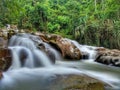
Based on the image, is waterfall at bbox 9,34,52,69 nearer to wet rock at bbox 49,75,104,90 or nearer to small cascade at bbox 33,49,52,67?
small cascade at bbox 33,49,52,67

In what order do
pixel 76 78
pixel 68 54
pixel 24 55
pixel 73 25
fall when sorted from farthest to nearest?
pixel 73 25 → pixel 68 54 → pixel 24 55 → pixel 76 78

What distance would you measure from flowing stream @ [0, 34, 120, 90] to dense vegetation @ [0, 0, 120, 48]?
172 cm

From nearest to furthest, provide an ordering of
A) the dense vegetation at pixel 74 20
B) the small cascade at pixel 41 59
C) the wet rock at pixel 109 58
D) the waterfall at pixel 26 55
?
the waterfall at pixel 26 55 → the small cascade at pixel 41 59 → the wet rock at pixel 109 58 → the dense vegetation at pixel 74 20

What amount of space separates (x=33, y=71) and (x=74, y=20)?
48.5 feet

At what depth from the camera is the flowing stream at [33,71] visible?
5805 mm

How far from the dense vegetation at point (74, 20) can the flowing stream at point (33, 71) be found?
67.7 inches

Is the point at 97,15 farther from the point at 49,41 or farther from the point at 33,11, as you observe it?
the point at 49,41

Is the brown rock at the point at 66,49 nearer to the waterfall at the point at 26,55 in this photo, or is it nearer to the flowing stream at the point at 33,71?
the flowing stream at the point at 33,71

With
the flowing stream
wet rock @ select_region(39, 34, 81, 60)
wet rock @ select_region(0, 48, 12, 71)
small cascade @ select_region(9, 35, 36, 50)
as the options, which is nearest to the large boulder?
wet rock @ select_region(39, 34, 81, 60)

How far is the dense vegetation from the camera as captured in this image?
50.5 feet

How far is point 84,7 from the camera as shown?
26656 millimetres

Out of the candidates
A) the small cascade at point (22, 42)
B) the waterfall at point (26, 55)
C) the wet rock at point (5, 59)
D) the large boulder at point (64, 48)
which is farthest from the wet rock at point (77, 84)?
the large boulder at point (64, 48)

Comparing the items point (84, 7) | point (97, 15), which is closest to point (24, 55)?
point (97, 15)

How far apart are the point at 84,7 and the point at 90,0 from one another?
72.0 inches
